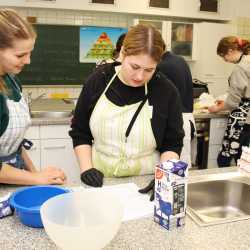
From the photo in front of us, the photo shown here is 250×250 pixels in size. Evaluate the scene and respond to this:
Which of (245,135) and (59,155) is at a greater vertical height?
(245,135)

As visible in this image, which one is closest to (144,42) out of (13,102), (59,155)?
(13,102)

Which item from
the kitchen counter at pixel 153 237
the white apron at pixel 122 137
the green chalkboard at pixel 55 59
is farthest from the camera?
the green chalkboard at pixel 55 59

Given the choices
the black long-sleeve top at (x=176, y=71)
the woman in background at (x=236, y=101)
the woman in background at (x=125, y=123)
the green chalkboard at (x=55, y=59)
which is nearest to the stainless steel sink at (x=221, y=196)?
the woman in background at (x=125, y=123)

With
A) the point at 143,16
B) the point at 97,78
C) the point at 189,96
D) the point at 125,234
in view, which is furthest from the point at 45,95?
the point at 125,234

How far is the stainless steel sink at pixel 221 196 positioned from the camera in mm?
1427

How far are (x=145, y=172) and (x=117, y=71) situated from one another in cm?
43

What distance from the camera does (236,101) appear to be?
296 centimetres

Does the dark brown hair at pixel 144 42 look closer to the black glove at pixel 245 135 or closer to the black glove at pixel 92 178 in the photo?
the black glove at pixel 92 178

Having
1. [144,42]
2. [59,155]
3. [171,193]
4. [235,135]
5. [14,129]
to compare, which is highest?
[144,42]

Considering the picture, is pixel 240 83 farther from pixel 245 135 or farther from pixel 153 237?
pixel 153 237

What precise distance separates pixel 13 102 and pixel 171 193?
26.7 inches

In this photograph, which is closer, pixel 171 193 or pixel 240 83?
pixel 171 193

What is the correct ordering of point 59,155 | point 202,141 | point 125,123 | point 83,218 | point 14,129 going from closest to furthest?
1. point 83,218
2. point 14,129
3. point 125,123
4. point 59,155
5. point 202,141

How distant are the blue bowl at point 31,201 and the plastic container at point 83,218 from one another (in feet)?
0.36
